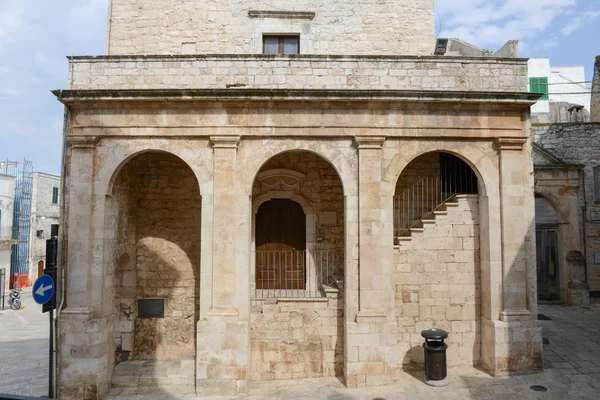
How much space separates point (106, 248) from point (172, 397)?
3.24 metres

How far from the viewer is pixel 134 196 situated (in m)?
9.70

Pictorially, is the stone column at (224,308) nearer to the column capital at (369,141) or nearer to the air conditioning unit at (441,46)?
the column capital at (369,141)

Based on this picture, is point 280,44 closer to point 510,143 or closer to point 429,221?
point 429,221

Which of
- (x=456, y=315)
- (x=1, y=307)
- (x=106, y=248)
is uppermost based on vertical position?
(x=106, y=248)

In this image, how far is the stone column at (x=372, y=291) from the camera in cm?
781

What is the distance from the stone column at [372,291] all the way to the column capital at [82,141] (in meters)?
5.45

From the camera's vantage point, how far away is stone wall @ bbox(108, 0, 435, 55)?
10734 millimetres

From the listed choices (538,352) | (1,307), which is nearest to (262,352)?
(538,352)

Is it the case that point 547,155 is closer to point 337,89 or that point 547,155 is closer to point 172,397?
point 337,89

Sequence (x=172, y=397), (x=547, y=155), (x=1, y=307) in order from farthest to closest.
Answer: (x=1, y=307)
(x=547, y=155)
(x=172, y=397)

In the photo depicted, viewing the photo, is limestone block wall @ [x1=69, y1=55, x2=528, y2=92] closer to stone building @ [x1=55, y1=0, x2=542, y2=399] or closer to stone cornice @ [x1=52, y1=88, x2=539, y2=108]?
stone building @ [x1=55, y1=0, x2=542, y2=399]

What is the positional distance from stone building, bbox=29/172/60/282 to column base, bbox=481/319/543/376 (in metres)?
27.7

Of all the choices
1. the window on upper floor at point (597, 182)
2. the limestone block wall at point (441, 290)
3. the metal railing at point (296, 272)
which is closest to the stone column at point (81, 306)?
the metal railing at point (296, 272)

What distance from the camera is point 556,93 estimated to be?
18562 millimetres
